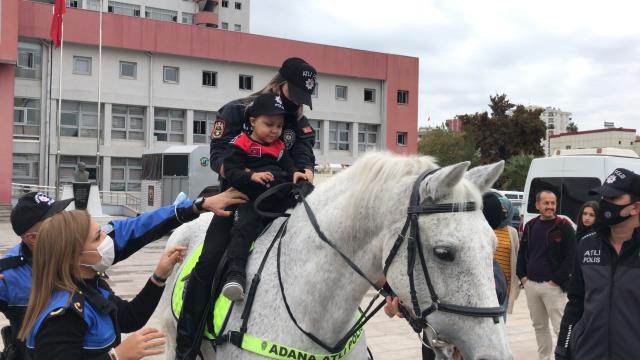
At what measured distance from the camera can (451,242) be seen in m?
2.21

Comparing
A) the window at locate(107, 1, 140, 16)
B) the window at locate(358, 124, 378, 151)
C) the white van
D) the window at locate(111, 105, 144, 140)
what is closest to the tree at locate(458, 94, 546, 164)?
the window at locate(358, 124, 378, 151)

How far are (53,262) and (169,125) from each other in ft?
120

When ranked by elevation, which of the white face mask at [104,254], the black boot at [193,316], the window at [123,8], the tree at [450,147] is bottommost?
the black boot at [193,316]

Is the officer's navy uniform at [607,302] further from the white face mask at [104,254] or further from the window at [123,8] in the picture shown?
the window at [123,8]

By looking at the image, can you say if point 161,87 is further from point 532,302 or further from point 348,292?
point 348,292

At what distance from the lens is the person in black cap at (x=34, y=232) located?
304 centimetres

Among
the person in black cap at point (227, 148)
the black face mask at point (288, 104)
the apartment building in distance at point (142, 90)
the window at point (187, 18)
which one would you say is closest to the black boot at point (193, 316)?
the person in black cap at point (227, 148)

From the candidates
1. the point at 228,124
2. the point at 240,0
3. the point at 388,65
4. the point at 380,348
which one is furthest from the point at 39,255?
the point at 240,0

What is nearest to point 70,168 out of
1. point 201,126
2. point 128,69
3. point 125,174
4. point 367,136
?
point 125,174

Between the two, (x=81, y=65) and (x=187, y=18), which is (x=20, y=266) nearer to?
(x=81, y=65)

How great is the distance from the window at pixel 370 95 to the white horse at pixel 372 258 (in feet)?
135

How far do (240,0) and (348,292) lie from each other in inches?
2683

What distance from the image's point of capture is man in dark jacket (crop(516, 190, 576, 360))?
6395mm

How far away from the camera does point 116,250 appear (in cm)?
316
